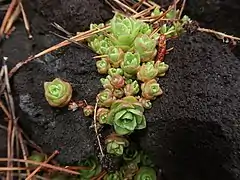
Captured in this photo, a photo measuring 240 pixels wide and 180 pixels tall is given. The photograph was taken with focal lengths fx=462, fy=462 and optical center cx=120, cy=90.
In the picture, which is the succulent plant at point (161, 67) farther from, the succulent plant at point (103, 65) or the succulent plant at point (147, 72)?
the succulent plant at point (103, 65)

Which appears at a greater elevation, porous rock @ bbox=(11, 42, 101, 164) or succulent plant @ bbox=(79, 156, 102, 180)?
porous rock @ bbox=(11, 42, 101, 164)

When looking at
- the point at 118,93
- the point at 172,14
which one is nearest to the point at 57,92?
the point at 118,93

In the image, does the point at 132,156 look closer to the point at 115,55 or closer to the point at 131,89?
the point at 131,89

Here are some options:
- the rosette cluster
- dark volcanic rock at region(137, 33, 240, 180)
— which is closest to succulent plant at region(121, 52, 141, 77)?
the rosette cluster

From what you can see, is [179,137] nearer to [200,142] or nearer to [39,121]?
[200,142]

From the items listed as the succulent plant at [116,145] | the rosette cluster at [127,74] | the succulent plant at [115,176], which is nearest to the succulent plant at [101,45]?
the rosette cluster at [127,74]

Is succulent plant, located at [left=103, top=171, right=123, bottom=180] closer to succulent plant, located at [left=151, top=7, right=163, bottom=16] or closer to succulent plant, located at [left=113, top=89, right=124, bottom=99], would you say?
succulent plant, located at [left=113, top=89, right=124, bottom=99]
